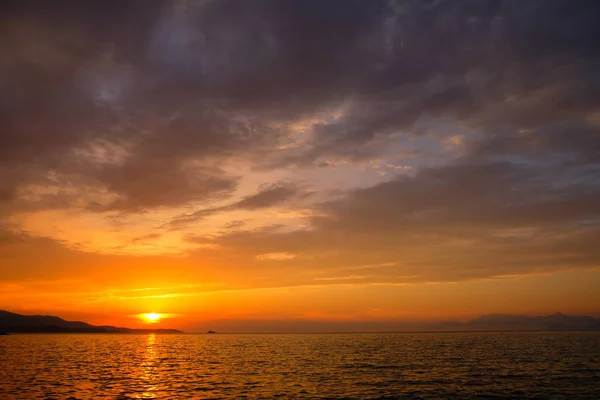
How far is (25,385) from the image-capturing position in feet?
200

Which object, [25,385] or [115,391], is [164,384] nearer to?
[115,391]

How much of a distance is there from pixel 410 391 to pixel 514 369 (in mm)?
35163

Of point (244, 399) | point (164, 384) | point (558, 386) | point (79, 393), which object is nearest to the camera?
point (244, 399)

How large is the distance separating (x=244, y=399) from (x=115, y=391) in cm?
1822

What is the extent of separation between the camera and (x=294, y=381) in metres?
64.1

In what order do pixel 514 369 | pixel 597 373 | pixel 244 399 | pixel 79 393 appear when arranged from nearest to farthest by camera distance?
pixel 244 399
pixel 79 393
pixel 597 373
pixel 514 369

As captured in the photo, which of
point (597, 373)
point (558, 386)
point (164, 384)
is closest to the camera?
point (558, 386)

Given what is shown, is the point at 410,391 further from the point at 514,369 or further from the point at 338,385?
the point at 514,369

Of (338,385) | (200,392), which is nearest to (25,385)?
(200,392)

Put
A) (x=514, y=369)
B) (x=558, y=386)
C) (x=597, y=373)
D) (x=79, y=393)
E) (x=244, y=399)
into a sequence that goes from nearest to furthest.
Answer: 1. (x=244, y=399)
2. (x=79, y=393)
3. (x=558, y=386)
4. (x=597, y=373)
5. (x=514, y=369)

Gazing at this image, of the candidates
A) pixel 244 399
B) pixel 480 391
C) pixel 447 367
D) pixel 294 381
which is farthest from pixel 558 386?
pixel 244 399

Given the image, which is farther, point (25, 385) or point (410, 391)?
point (25, 385)

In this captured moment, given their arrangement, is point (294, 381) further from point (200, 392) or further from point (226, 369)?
point (226, 369)

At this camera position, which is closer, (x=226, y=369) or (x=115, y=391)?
(x=115, y=391)
